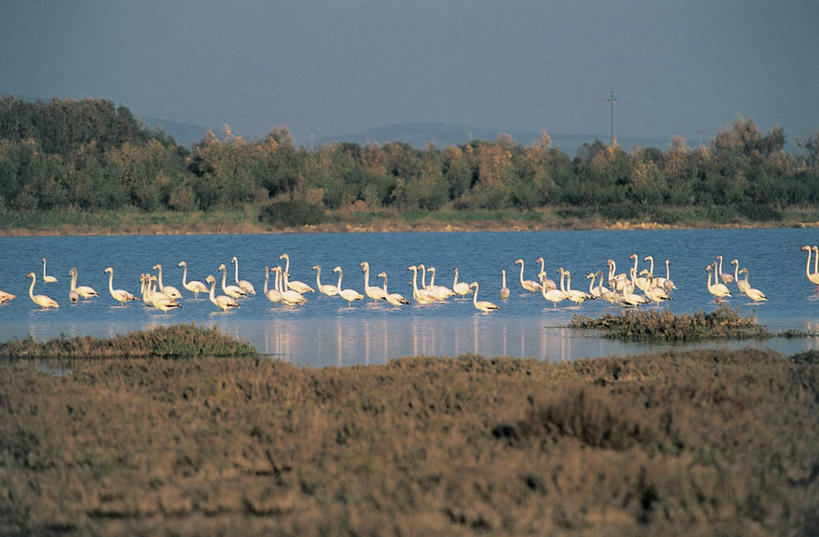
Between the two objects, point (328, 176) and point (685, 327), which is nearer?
point (685, 327)

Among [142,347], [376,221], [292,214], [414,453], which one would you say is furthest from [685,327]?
[376,221]

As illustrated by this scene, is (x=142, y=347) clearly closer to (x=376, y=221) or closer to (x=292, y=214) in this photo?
(x=292, y=214)

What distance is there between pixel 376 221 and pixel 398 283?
37.0 meters

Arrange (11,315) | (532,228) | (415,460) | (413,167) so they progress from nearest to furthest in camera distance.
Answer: (415,460) → (11,315) → (532,228) → (413,167)

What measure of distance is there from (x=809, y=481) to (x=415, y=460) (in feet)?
8.74

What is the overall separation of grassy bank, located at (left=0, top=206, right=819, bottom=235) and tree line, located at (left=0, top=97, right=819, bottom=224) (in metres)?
0.69

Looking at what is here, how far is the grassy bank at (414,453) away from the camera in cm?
658

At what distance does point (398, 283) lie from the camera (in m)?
32.2

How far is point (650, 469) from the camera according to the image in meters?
7.08

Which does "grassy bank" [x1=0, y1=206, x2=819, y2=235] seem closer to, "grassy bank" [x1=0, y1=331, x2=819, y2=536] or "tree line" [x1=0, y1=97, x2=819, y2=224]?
"tree line" [x1=0, y1=97, x2=819, y2=224]

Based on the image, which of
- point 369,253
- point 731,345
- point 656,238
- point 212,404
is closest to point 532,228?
point 656,238

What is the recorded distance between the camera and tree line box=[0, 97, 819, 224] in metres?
67.6

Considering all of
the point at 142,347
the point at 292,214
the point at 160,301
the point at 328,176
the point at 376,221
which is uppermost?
the point at 328,176

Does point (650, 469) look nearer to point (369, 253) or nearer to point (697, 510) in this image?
point (697, 510)
